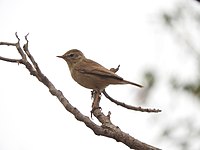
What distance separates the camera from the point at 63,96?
11.2ft

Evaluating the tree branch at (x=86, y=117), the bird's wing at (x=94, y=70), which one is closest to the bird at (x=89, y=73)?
the bird's wing at (x=94, y=70)

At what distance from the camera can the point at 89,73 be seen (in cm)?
696

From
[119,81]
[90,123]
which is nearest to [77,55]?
[119,81]

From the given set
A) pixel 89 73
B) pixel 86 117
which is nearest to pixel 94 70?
pixel 89 73

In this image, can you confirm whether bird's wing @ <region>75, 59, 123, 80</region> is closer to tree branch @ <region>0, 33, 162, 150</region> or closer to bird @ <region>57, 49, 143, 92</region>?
bird @ <region>57, 49, 143, 92</region>

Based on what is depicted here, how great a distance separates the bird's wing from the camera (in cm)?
613

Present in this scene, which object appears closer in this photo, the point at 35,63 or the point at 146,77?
the point at 146,77

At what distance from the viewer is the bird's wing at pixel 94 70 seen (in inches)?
242

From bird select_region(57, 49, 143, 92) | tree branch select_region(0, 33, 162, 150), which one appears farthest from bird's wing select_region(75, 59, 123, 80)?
tree branch select_region(0, 33, 162, 150)

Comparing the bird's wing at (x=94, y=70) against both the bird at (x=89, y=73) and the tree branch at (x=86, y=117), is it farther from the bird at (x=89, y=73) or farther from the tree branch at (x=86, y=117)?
the tree branch at (x=86, y=117)

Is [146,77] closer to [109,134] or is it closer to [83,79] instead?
[109,134]

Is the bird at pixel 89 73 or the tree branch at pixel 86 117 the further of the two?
the bird at pixel 89 73

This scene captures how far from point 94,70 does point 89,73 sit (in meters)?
0.13

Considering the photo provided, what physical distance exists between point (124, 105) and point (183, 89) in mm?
1975
